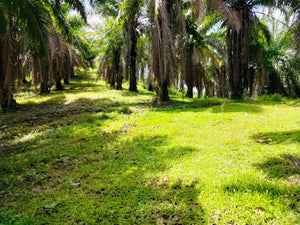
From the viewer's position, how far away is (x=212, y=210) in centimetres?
275

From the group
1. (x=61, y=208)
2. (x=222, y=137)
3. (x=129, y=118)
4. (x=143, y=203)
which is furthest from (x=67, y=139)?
(x=222, y=137)

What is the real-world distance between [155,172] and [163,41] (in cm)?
652

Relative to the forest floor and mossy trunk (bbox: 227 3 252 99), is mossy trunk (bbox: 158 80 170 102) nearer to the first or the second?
the forest floor

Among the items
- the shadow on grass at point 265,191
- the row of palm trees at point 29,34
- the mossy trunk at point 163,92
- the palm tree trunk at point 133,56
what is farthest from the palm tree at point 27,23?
the palm tree trunk at point 133,56

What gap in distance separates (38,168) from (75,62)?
1283cm

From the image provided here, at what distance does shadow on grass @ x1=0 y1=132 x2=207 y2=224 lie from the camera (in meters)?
2.84

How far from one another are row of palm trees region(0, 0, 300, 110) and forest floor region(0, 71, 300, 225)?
285 centimetres

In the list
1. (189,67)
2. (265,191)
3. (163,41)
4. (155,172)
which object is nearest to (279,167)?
(265,191)

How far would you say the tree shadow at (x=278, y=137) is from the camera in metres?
4.63

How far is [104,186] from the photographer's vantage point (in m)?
3.52

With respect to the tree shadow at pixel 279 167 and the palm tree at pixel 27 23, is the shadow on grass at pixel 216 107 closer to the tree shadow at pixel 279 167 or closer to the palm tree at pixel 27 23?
the tree shadow at pixel 279 167

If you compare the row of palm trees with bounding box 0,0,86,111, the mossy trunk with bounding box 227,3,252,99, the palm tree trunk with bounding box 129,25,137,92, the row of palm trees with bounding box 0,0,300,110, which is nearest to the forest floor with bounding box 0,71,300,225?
the row of palm trees with bounding box 0,0,86,111

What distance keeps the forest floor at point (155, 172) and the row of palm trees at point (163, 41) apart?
285cm

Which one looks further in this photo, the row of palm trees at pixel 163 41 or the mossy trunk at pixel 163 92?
the mossy trunk at pixel 163 92
